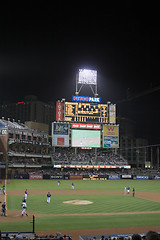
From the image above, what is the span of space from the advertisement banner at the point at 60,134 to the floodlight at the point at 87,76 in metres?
16.9

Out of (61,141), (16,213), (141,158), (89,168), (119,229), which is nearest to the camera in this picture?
(119,229)

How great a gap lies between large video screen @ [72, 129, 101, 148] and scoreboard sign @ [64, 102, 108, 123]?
390 centimetres

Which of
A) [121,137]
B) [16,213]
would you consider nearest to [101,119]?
[16,213]

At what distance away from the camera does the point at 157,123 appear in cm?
13162

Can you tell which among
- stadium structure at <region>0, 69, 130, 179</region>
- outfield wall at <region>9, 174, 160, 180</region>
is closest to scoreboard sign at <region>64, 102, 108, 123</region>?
stadium structure at <region>0, 69, 130, 179</region>

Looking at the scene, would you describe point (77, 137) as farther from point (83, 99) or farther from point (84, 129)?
point (83, 99)

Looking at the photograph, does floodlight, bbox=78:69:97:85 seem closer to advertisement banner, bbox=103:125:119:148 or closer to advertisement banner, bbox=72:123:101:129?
advertisement banner, bbox=72:123:101:129

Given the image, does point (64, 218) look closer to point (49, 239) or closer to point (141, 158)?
point (49, 239)

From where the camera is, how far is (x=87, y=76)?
300 ft

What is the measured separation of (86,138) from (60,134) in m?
8.51

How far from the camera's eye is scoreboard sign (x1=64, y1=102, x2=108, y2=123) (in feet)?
285

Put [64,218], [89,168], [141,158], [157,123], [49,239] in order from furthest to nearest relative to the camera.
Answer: [141,158] → [157,123] → [89,168] → [64,218] → [49,239]

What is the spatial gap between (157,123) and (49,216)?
4550 inches

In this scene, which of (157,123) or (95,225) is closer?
(95,225)
